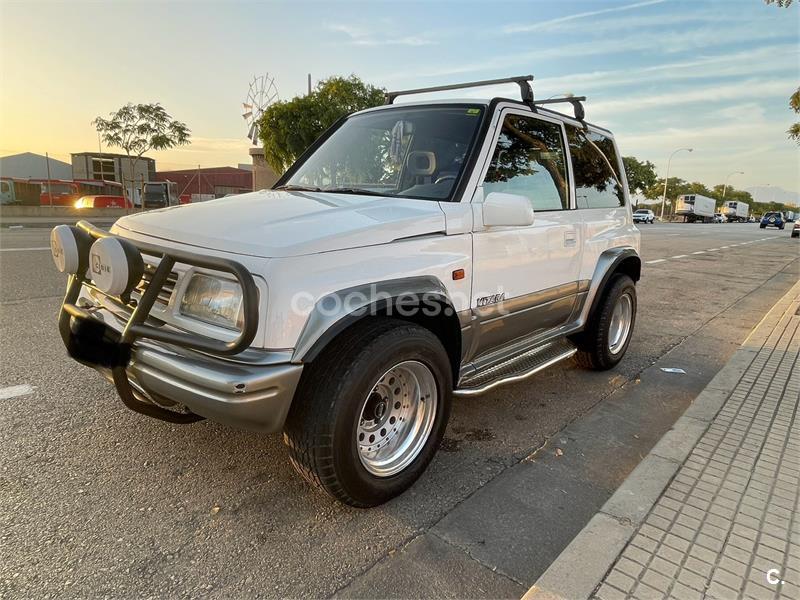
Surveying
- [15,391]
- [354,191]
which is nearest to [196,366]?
[354,191]

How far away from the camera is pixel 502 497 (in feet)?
8.88

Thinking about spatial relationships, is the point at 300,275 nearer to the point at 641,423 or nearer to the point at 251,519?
the point at 251,519

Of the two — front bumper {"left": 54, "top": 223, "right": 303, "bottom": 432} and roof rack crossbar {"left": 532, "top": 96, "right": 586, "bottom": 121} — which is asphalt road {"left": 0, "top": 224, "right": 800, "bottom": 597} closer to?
front bumper {"left": 54, "top": 223, "right": 303, "bottom": 432}

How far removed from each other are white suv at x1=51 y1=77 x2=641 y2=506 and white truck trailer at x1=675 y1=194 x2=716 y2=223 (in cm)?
6870

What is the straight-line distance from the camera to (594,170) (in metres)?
4.32

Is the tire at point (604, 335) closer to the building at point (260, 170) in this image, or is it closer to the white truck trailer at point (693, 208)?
the building at point (260, 170)

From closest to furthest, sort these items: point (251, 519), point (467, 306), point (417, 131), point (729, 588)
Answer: point (729, 588)
point (251, 519)
point (467, 306)
point (417, 131)

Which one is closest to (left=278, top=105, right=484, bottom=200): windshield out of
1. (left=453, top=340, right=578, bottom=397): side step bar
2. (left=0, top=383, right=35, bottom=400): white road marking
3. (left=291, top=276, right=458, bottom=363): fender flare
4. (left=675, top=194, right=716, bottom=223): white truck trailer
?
(left=291, top=276, right=458, bottom=363): fender flare

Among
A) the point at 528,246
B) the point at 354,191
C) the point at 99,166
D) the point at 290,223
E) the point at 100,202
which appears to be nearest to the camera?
the point at 290,223

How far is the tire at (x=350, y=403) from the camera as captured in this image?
2.20m

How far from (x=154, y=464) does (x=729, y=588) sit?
2753mm

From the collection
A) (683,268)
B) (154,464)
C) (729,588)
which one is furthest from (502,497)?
(683,268)

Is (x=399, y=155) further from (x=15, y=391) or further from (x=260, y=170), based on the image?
(x=260, y=170)

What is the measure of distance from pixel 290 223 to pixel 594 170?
2.98 metres
